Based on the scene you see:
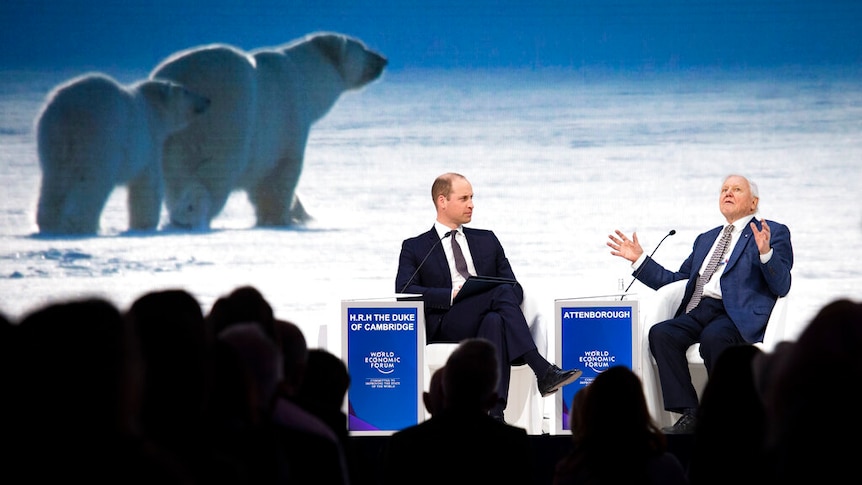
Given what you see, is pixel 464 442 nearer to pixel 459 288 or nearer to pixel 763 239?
pixel 459 288

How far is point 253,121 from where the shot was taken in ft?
24.0

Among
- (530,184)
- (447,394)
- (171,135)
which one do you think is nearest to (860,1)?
(530,184)

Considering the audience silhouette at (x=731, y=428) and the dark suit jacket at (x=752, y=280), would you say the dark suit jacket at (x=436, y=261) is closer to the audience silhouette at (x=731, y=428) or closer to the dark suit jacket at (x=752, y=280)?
the dark suit jacket at (x=752, y=280)

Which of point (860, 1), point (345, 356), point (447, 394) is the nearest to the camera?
point (447, 394)

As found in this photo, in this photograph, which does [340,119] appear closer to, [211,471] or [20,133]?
[20,133]

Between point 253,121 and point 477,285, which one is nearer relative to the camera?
point 477,285

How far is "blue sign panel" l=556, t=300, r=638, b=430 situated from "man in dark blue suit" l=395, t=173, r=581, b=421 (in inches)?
6.1

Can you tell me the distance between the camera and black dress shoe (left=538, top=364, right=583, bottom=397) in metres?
5.27

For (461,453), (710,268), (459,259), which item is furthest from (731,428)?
(459,259)

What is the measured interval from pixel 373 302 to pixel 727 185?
1947mm

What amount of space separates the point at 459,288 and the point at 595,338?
28.4 inches

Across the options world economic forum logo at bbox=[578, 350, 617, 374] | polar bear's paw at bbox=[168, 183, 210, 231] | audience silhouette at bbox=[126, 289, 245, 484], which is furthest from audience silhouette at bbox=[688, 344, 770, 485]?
polar bear's paw at bbox=[168, 183, 210, 231]

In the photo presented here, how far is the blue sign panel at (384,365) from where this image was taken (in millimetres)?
5383

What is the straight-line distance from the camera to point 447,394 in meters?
2.97
